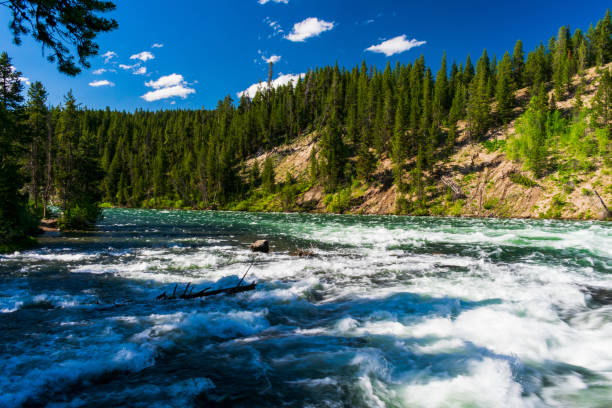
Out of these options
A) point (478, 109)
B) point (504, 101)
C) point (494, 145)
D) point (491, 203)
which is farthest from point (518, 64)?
point (491, 203)

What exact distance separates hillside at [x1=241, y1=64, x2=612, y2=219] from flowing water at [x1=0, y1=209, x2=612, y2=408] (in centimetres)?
4316

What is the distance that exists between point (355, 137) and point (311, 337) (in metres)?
90.0

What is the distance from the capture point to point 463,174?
6431 cm

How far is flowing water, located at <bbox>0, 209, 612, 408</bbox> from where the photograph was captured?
4.78 m

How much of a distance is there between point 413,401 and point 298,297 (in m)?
5.45

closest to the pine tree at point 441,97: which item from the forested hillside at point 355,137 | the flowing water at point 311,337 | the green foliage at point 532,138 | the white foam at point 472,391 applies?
the forested hillside at point 355,137

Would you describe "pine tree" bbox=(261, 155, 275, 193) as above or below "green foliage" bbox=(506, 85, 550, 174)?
below

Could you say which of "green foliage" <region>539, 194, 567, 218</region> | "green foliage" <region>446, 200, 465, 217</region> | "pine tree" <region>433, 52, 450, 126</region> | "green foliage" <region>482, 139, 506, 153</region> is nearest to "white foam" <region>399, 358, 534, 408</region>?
"green foliage" <region>539, 194, 567, 218</region>

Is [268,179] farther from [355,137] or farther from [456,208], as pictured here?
[456,208]

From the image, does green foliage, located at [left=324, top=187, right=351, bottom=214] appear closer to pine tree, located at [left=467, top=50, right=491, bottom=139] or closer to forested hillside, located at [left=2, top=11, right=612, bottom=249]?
forested hillside, located at [left=2, top=11, right=612, bottom=249]

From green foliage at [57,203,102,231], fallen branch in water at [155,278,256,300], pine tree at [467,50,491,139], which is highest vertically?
pine tree at [467,50,491,139]

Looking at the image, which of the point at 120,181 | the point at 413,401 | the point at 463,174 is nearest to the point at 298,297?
the point at 413,401

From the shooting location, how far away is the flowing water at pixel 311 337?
188 inches

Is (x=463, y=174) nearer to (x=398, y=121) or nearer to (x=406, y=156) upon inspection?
(x=406, y=156)
